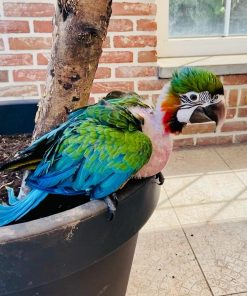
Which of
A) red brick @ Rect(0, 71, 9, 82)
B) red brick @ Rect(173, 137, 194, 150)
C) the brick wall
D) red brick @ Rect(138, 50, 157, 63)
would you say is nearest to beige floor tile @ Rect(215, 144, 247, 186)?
red brick @ Rect(173, 137, 194, 150)

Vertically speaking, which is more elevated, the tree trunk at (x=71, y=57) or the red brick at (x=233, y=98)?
the tree trunk at (x=71, y=57)

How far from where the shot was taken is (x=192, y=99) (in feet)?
1.71

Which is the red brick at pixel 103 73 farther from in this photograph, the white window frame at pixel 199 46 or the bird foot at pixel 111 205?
the bird foot at pixel 111 205

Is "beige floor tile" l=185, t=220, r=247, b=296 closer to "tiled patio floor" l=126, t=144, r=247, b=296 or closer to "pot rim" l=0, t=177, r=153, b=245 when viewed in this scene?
"tiled patio floor" l=126, t=144, r=247, b=296

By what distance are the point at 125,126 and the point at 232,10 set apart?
4.04 ft

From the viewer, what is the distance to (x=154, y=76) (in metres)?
1.39

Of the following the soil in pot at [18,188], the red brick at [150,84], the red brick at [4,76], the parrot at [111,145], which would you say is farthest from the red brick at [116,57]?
the parrot at [111,145]

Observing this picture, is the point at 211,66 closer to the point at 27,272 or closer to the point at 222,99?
the point at 222,99

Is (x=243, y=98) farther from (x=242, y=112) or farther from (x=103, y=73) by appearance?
(x=103, y=73)

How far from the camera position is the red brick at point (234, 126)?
5.02ft

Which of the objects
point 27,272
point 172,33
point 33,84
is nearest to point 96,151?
point 27,272

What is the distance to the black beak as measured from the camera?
0.52 meters

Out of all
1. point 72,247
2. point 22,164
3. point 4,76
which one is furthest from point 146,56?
point 72,247

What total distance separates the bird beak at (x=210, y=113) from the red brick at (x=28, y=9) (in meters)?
0.90
